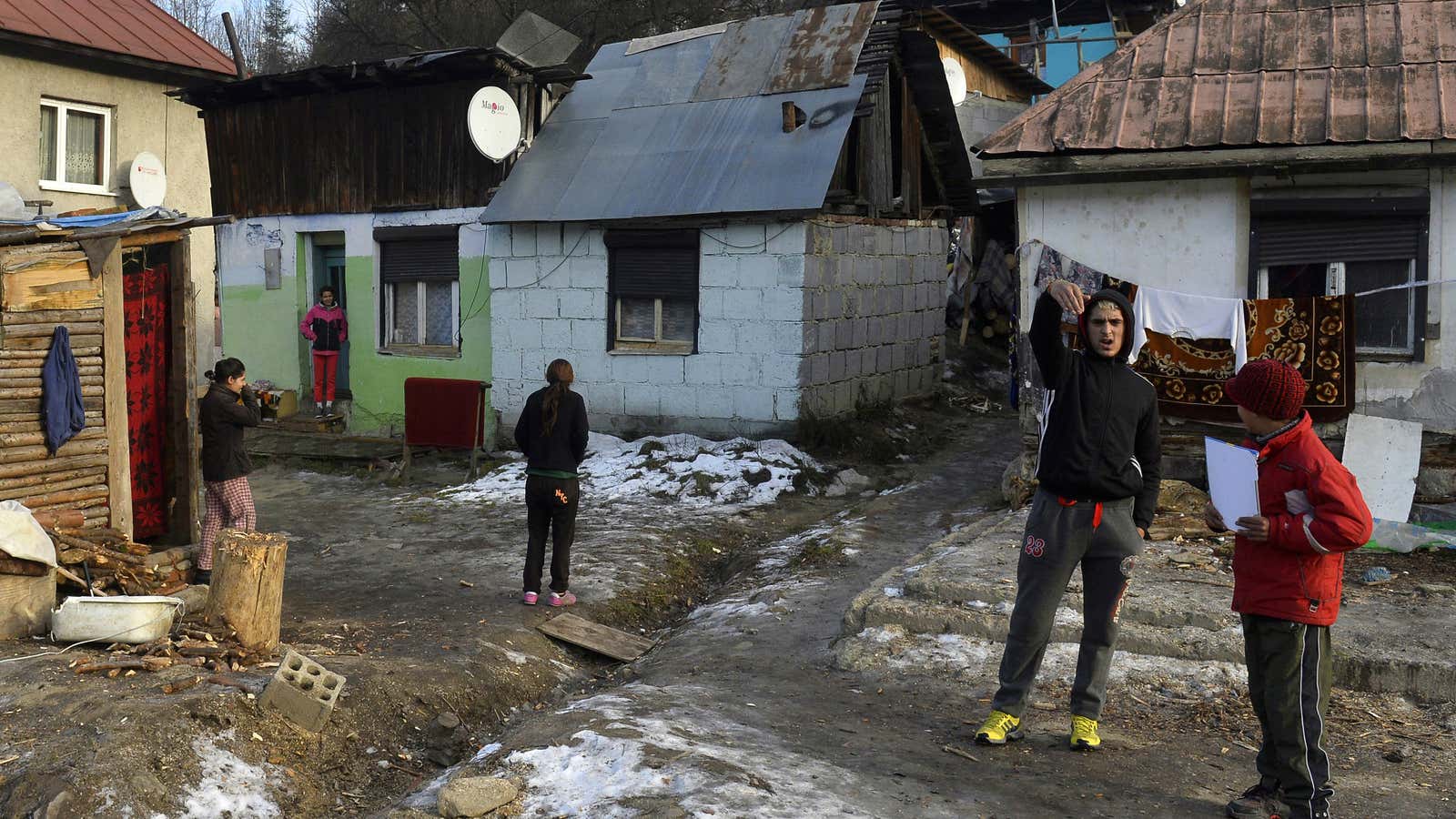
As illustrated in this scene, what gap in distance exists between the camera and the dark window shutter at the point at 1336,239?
8.59 metres

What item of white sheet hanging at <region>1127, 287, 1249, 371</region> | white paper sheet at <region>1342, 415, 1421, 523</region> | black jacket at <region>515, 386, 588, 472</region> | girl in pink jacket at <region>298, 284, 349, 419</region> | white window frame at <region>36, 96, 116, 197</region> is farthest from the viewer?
white window frame at <region>36, 96, 116, 197</region>

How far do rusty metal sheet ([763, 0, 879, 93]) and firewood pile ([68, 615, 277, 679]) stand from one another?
30.4 feet

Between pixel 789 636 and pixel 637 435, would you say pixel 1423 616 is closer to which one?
pixel 789 636

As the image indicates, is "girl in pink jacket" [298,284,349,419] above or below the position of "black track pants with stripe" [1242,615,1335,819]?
above

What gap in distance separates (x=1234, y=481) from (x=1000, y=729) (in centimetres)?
146

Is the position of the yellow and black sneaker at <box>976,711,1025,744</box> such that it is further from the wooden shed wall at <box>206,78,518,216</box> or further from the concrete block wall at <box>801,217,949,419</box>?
the wooden shed wall at <box>206,78,518,216</box>

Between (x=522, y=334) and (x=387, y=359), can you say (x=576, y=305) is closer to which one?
(x=522, y=334)

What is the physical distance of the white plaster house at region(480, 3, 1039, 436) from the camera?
12383 mm

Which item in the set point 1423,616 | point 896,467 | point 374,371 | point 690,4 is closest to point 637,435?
point 896,467

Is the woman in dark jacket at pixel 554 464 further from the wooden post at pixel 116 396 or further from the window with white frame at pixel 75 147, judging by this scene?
the window with white frame at pixel 75 147

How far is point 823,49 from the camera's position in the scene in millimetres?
13469

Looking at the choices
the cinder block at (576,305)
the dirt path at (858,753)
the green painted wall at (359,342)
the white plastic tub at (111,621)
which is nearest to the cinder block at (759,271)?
the cinder block at (576,305)

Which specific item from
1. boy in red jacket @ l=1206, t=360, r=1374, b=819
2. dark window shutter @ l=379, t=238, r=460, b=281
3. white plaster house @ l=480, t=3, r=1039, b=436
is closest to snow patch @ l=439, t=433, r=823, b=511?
white plaster house @ l=480, t=3, r=1039, b=436

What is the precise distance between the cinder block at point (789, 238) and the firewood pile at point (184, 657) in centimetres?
739
